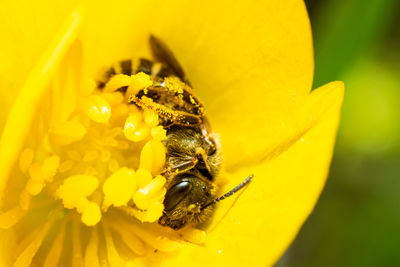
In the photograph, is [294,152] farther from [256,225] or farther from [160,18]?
[160,18]

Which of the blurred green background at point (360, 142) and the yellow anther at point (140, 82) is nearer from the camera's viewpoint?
the yellow anther at point (140, 82)

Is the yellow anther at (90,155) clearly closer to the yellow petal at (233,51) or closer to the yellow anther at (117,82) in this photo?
the yellow anther at (117,82)

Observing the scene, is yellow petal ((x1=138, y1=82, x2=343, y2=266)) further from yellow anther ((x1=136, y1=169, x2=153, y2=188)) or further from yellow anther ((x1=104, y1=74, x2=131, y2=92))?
yellow anther ((x1=104, y1=74, x2=131, y2=92))

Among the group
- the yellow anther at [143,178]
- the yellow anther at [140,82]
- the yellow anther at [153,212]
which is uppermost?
the yellow anther at [140,82]

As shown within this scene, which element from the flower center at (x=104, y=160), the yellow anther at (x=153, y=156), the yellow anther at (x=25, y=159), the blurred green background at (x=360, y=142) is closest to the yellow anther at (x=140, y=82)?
the flower center at (x=104, y=160)

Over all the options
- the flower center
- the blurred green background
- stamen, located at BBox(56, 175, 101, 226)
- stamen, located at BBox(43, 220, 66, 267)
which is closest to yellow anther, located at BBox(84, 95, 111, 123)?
the flower center

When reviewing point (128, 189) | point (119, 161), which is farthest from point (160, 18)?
point (128, 189)

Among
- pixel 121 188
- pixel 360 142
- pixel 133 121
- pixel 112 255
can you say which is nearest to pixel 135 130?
pixel 133 121

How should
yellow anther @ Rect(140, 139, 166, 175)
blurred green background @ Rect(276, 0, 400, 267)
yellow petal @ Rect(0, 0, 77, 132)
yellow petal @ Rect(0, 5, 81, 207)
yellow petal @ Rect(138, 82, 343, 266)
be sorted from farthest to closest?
blurred green background @ Rect(276, 0, 400, 267)
yellow petal @ Rect(0, 0, 77, 132)
yellow anther @ Rect(140, 139, 166, 175)
yellow petal @ Rect(138, 82, 343, 266)
yellow petal @ Rect(0, 5, 81, 207)
